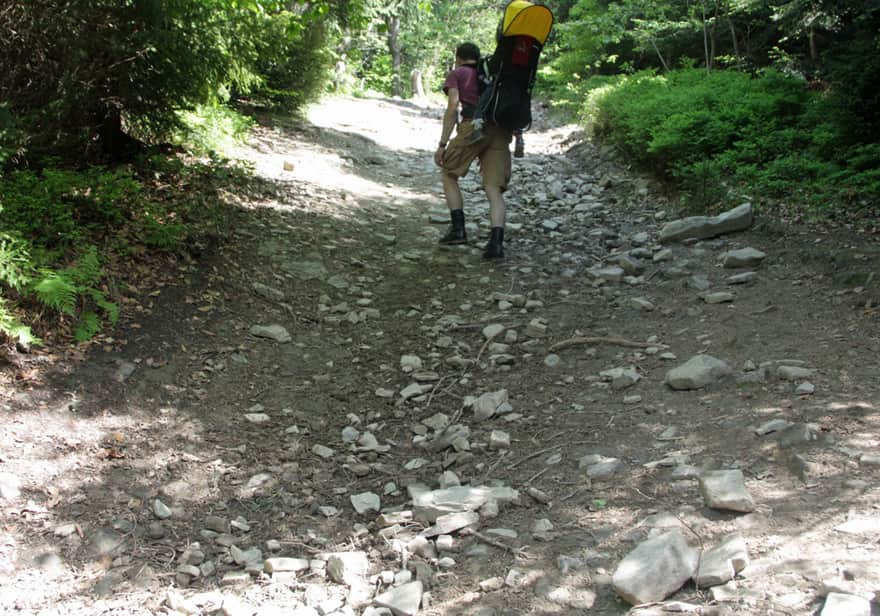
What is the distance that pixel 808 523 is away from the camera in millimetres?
2939

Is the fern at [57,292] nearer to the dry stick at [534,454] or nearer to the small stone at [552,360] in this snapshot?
the dry stick at [534,454]

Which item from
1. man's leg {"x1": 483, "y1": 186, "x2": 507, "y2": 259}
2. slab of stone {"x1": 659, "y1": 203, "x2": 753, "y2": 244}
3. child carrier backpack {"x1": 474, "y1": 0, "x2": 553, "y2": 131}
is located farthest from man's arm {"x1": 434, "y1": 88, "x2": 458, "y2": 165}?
slab of stone {"x1": 659, "y1": 203, "x2": 753, "y2": 244}

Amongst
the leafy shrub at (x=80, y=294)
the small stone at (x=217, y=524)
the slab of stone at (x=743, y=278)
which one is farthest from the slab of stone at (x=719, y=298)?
the leafy shrub at (x=80, y=294)

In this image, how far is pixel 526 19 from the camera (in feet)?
21.5

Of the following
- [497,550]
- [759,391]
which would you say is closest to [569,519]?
[497,550]

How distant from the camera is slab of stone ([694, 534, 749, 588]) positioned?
8.84 ft

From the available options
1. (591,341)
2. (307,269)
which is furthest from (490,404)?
(307,269)

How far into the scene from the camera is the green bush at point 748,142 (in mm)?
7359

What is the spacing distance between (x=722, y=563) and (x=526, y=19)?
17.2 feet

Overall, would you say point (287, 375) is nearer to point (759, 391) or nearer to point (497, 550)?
point (497, 550)

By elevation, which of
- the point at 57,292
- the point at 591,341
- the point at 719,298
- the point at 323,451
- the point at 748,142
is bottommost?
the point at 323,451

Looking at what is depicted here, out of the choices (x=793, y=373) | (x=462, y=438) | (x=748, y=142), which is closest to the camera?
(x=793, y=373)

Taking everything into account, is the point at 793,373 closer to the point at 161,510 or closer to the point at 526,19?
the point at 161,510

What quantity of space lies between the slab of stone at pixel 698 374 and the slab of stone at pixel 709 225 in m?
2.92
